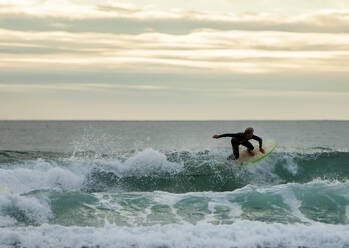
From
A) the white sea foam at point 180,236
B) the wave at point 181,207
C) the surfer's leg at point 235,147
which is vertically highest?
the surfer's leg at point 235,147

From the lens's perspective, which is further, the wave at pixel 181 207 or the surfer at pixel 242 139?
the surfer at pixel 242 139

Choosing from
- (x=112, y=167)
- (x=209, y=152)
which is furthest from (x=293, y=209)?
(x=209, y=152)

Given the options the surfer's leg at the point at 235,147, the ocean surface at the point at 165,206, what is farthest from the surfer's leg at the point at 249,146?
the ocean surface at the point at 165,206

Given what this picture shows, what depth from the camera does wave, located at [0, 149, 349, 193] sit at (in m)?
19.1

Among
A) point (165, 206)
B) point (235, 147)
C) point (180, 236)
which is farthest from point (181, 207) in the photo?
point (235, 147)

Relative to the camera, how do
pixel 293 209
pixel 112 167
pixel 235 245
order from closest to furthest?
pixel 235 245 < pixel 293 209 < pixel 112 167

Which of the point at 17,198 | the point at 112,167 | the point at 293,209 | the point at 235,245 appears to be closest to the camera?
the point at 235,245

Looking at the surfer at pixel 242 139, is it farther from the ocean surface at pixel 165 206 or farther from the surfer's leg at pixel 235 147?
the ocean surface at pixel 165 206

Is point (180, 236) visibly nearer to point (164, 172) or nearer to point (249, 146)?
point (249, 146)

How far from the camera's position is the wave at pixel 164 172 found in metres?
19.1

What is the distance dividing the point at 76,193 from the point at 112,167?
6647 mm

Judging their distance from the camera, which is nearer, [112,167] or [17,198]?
[17,198]

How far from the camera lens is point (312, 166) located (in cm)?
2375

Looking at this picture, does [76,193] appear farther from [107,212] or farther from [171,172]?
[171,172]
